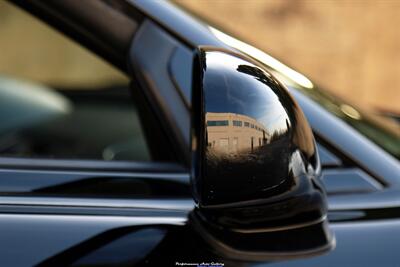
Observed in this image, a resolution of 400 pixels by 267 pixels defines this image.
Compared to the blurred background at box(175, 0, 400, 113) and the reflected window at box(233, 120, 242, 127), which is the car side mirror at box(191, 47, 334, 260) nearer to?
the reflected window at box(233, 120, 242, 127)

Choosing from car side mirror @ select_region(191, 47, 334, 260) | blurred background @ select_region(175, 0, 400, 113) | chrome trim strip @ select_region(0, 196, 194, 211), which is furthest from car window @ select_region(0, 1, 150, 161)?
blurred background @ select_region(175, 0, 400, 113)

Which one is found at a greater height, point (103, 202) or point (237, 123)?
point (237, 123)

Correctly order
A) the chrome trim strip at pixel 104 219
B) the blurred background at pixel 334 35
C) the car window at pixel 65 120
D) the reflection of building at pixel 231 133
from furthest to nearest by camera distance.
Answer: the blurred background at pixel 334 35 < the car window at pixel 65 120 < the chrome trim strip at pixel 104 219 < the reflection of building at pixel 231 133

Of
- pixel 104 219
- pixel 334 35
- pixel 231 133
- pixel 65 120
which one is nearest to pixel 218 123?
pixel 231 133

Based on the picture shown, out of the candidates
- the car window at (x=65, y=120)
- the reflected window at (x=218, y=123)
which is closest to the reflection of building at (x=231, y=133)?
the reflected window at (x=218, y=123)

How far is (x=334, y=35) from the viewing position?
794 cm

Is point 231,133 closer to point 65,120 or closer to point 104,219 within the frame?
point 104,219

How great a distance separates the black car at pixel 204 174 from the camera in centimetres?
133

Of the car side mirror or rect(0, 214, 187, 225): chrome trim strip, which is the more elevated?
the car side mirror

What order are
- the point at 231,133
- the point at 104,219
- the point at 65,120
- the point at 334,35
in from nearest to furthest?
the point at 231,133, the point at 104,219, the point at 65,120, the point at 334,35

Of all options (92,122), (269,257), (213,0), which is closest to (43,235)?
(269,257)

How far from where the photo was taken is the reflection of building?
129 centimetres

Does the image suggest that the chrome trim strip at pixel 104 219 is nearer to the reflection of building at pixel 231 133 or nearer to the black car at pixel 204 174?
the black car at pixel 204 174

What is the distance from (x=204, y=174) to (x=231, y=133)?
0.09 m
